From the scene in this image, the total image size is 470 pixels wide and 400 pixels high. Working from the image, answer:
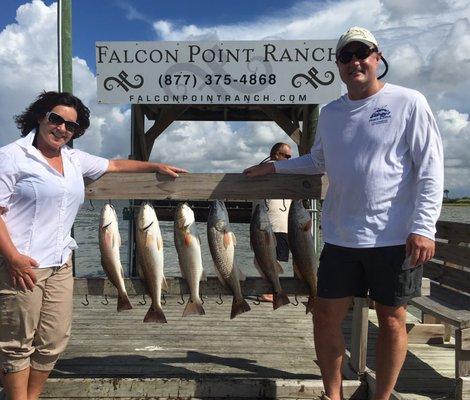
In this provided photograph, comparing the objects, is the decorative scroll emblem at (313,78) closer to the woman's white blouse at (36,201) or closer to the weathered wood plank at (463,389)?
the weathered wood plank at (463,389)

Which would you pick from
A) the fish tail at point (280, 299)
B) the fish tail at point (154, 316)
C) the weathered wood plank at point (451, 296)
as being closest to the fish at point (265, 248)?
the fish tail at point (280, 299)

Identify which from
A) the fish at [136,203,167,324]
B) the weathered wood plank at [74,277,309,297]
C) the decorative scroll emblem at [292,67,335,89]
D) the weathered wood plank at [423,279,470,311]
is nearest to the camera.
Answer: the fish at [136,203,167,324]

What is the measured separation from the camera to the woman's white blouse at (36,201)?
8.26ft

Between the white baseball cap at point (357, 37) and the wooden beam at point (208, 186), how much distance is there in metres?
0.90

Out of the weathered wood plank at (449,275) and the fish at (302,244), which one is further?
the weathered wood plank at (449,275)

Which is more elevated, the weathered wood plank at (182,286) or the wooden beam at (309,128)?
the wooden beam at (309,128)

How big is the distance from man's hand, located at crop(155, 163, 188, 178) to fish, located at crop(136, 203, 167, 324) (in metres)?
0.25

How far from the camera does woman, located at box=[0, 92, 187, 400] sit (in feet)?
8.32

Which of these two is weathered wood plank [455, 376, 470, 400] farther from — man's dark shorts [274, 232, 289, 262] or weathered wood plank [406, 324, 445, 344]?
weathered wood plank [406, 324, 445, 344]

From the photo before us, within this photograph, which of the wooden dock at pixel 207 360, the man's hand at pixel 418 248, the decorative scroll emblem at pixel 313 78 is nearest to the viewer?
the man's hand at pixel 418 248

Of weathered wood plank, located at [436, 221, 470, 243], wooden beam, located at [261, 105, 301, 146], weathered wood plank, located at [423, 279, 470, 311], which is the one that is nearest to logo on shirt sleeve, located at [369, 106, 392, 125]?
weathered wood plank, located at [423, 279, 470, 311]

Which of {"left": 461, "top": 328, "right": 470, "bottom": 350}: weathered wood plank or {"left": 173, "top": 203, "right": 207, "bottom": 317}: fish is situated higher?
{"left": 173, "top": 203, "right": 207, "bottom": 317}: fish

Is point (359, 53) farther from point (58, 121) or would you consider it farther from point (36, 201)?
point (36, 201)

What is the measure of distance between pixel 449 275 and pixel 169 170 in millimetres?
3490
